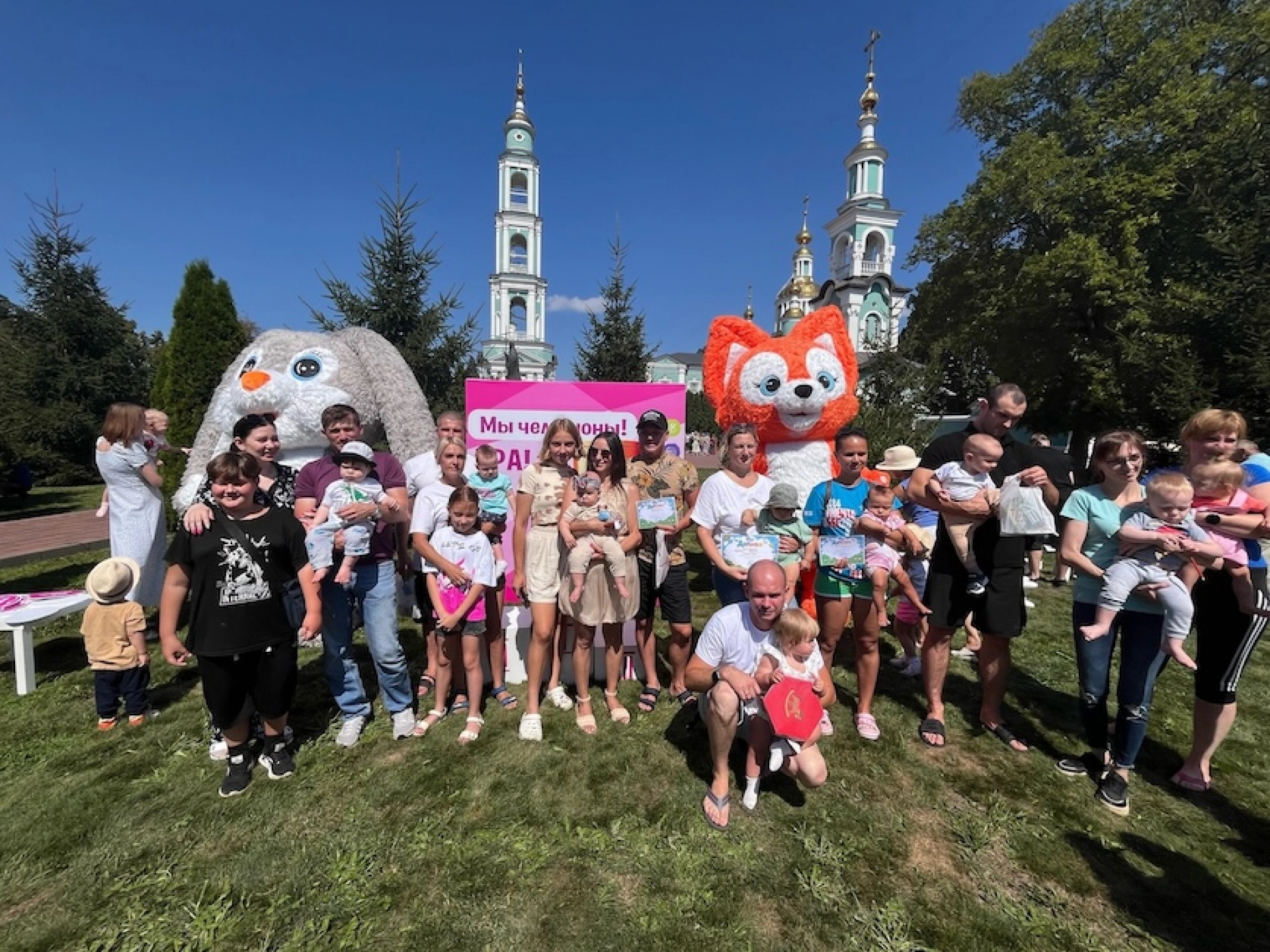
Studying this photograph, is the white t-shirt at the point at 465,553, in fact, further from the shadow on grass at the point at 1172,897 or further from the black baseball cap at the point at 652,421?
the shadow on grass at the point at 1172,897

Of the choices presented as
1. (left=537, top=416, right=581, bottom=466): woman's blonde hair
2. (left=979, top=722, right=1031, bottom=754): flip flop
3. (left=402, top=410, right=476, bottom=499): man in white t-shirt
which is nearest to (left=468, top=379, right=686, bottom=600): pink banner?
(left=402, top=410, right=476, bottom=499): man in white t-shirt

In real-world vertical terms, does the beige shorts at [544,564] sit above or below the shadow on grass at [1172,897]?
above

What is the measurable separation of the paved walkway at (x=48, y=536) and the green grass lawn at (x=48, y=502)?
88 cm

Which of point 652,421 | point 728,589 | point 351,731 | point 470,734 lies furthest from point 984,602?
point 351,731

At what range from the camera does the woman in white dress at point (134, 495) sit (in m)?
3.90

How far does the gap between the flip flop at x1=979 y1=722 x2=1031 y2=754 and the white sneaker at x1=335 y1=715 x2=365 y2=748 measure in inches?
145

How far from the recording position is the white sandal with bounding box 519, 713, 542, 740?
336 centimetres

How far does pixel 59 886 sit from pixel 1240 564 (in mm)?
5587

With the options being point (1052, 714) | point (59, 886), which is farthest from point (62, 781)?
point (1052, 714)

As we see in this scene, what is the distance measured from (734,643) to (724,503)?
42.2 inches

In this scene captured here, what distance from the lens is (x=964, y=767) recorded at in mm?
3160

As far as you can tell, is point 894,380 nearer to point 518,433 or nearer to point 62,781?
point 518,433


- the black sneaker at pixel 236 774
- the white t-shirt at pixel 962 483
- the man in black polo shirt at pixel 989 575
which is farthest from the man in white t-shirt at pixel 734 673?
the black sneaker at pixel 236 774

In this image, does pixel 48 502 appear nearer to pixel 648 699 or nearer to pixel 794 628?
pixel 648 699
